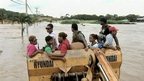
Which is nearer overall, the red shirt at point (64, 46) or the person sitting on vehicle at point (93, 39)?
the red shirt at point (64, 46)

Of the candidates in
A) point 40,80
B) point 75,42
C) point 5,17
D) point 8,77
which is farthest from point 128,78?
point 5,17

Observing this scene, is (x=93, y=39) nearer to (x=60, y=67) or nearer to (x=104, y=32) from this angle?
(x=104, y=32)

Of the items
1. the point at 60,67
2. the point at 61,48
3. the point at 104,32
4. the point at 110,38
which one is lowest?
the point at 60,67

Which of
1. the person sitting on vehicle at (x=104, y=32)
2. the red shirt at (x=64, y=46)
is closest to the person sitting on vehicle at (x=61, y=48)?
the red shirt at (x=64, y=46)

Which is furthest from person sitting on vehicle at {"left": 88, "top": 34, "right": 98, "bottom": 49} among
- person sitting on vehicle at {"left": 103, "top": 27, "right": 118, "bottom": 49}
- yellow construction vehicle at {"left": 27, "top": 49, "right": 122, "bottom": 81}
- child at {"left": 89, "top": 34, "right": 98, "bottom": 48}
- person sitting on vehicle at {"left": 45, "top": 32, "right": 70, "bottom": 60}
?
yellow construction vehicle at {"left": 27, "top": 49, "right": 122, "bottom": 81}

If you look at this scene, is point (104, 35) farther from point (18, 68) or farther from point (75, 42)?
point (18, 68)

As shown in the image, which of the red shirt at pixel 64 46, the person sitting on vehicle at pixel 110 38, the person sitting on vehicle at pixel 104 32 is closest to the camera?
the red shirt at pixel 64 46

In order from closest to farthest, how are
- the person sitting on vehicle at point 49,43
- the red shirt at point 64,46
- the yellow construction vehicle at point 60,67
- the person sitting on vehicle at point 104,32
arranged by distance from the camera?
the yellow construction vehicle at point 60,67
the red shirt at point 64,46
the person sitting on vehicle at point 49,43
the person sitting on vehicle at point 104,32

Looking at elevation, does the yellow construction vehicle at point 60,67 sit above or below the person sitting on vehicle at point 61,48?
below

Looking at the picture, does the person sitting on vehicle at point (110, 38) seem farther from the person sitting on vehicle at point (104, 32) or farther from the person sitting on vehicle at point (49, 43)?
the person sitting on vehicle at point (49, 43)

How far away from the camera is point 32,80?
26.1ft

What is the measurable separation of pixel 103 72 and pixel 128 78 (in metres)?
7.68

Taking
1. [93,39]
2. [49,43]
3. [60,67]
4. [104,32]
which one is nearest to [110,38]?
[104,32]

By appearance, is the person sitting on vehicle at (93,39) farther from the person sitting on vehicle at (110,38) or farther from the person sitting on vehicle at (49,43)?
the person sitting on vehicle at (49,43)
